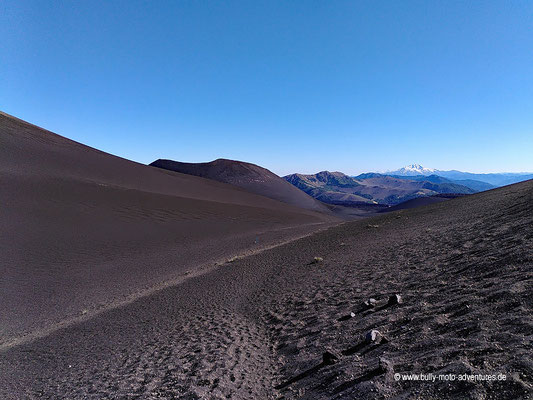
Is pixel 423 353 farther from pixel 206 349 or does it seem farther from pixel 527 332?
pixel 206 349

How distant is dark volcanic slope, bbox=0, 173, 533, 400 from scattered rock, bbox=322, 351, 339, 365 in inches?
2.7

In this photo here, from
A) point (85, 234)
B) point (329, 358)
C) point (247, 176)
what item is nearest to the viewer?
point (329, 358)

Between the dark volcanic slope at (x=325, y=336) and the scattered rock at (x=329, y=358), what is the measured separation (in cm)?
7

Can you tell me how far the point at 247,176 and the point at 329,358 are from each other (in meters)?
81.8

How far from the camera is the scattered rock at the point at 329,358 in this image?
13.8 feet

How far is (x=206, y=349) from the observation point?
5750 mm

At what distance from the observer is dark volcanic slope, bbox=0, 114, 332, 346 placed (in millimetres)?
10875

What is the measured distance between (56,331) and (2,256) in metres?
9.90

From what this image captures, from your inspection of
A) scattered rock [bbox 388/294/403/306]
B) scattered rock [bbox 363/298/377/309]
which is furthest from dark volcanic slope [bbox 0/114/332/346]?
scattered rock [bbox 388/294/403/306]

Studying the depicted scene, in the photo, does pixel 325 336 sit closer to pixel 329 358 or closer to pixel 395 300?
pixel 329 358

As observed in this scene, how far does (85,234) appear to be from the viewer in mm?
19297

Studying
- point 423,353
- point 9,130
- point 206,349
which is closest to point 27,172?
point 9,130

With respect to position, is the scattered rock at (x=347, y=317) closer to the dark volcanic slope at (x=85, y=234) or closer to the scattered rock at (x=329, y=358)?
the scattered rock at (x=329, y=358)

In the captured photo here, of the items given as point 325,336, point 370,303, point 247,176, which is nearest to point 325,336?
point 325,336
